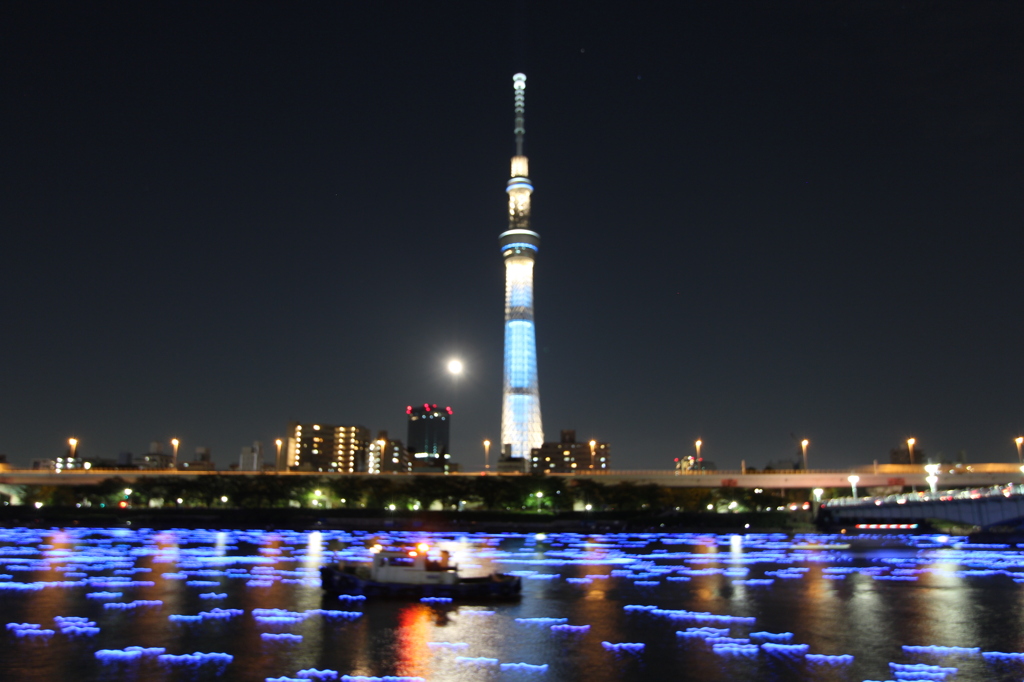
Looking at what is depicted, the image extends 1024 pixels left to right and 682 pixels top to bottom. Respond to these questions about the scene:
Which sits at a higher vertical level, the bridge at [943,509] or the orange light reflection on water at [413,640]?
the bridge at [943,509]

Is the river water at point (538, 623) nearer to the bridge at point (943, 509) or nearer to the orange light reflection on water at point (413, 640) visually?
the orange light reflection on water at point (413, 640)

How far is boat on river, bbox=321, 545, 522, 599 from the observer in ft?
102

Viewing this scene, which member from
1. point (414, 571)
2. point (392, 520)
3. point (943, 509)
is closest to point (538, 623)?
point (414, 571)

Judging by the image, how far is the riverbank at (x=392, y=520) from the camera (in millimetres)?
93375

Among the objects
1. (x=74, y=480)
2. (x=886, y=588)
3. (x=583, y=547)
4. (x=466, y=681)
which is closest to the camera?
(x=466, y=681)

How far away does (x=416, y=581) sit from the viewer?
31.3m

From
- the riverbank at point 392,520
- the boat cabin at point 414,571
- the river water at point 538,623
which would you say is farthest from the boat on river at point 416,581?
the riverbank at point 392,520

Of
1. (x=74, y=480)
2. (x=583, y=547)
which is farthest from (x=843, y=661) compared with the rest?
(x=74, y=480)

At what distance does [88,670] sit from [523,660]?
10587mm

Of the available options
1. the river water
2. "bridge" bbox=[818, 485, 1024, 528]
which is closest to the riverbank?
"bridge" bbox=[818, 485, 1024, 528]

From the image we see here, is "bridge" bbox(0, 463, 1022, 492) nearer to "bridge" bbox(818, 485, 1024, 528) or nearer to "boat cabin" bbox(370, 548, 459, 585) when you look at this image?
"bridge" bbox(818, 485, 1024, 528)

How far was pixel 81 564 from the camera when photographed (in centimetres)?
4509

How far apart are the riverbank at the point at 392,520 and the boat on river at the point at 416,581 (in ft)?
199

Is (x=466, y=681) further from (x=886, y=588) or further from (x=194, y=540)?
(x=194, y=540)
